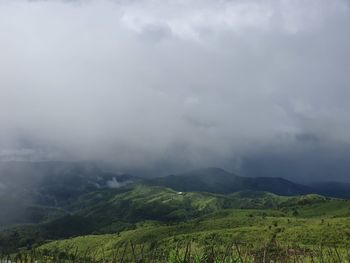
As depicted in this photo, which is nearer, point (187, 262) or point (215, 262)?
point (215, 262)

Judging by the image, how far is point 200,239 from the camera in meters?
198

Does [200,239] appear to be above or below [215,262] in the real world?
below

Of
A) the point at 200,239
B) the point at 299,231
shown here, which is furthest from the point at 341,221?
the point at 200,239

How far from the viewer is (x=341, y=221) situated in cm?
19325

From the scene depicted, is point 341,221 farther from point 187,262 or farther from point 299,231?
point 187,262

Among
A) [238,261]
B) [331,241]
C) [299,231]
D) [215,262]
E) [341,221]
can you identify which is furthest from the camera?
[341,221]

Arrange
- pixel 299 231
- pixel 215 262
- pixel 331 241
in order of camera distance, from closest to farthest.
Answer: pixel 215 262, pixel 331 241, pixel 299 231

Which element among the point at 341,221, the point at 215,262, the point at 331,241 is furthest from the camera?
the point at 341,221

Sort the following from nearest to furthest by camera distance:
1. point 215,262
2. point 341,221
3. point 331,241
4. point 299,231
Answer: point 215,262
point 331,241
point 299,231
point 341,221

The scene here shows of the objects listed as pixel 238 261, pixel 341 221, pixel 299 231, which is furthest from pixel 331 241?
pixel 238 261

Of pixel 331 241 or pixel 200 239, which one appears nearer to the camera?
pixel 331 241

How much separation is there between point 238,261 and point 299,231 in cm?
15751

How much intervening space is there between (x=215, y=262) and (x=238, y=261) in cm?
291

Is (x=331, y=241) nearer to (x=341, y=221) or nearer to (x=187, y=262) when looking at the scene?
(x=341, y=221)
